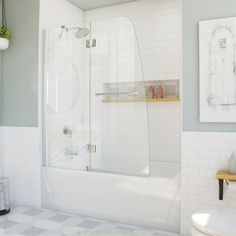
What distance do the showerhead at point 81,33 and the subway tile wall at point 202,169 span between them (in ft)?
5.31

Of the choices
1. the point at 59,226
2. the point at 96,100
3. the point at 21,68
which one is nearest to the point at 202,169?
the point at 96,100

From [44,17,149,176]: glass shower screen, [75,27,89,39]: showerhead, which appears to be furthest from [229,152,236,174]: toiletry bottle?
[75,27,89,39]: showerhead

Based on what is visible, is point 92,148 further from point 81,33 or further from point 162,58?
point 162,58

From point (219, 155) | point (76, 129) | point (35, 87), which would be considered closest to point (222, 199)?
point (219, 155)

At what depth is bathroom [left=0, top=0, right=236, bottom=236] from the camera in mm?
2576

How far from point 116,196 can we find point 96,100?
1082 mm

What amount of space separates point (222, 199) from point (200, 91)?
0.98 m

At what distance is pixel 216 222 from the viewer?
178 centimetres

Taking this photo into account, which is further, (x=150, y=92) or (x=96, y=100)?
(x=150, y=92)

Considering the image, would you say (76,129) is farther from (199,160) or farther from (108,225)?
(199,160)

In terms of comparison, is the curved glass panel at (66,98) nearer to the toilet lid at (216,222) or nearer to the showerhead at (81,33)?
the showerhead at (81,33)

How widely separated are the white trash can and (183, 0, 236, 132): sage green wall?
222 cm

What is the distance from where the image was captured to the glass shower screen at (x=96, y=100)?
3.02 meters

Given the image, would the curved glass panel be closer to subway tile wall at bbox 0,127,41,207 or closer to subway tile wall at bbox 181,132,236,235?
subway tile wall at bbox 0,127,41,207
